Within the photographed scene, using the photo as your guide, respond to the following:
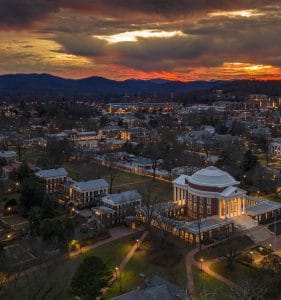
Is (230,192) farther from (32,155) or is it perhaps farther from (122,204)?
(32,155)

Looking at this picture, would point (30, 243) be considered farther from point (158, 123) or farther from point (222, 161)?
point (158, 123)

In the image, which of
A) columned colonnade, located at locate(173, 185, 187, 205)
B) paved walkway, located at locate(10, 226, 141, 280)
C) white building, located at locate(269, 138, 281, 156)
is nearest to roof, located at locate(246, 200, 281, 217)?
columned colonnade, located at locate(173, 185, 187, 205)

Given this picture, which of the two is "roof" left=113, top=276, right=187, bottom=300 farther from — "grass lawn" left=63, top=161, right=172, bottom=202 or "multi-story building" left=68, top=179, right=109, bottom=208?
"grass lawn" left=63, top=161, right=172, bottom=202

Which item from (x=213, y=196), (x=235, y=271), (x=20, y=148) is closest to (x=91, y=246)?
(x=235, y=271)

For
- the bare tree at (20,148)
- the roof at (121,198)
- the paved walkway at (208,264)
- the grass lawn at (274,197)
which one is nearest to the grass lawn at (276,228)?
the paved walkway at (208,264)

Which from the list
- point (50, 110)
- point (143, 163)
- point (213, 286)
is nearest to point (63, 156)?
point (143, 163)

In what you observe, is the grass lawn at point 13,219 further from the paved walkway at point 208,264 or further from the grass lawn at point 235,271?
the grass lawn at point 235,271
